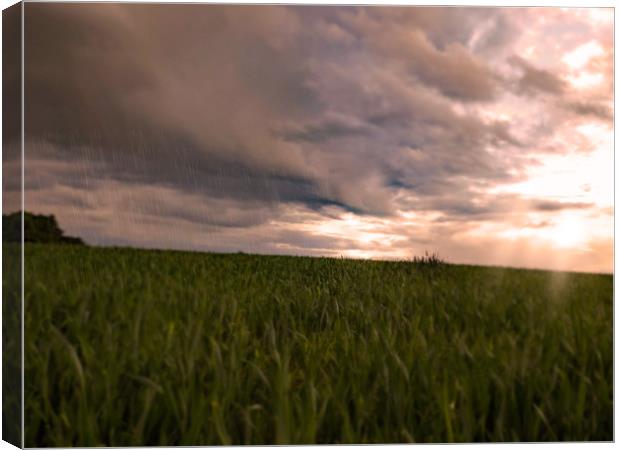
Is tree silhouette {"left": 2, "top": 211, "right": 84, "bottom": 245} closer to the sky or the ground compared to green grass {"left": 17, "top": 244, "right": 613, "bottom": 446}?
closer to the sky

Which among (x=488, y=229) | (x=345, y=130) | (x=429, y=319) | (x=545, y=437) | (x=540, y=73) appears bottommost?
(x=545, y=437)

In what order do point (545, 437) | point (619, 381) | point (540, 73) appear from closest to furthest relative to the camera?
point (545, 437) → point (619, 381) → point (540, 73)

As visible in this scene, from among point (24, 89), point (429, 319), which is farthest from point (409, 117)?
point (24, 89)

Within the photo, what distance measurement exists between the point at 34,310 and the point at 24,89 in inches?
45.2

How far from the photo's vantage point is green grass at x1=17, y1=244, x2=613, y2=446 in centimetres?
285

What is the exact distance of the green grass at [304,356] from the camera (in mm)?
2852

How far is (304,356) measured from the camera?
337 centimetres

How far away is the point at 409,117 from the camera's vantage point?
3725mm

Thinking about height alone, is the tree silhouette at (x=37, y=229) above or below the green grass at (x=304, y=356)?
above

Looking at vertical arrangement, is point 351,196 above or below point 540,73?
below

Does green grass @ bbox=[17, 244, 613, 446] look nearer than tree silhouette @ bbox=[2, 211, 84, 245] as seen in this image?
Yes

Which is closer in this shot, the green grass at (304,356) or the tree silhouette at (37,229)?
the green grass at (304,356)

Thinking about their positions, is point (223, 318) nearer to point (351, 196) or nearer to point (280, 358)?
point (280, 358)

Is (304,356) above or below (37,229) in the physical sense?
below
